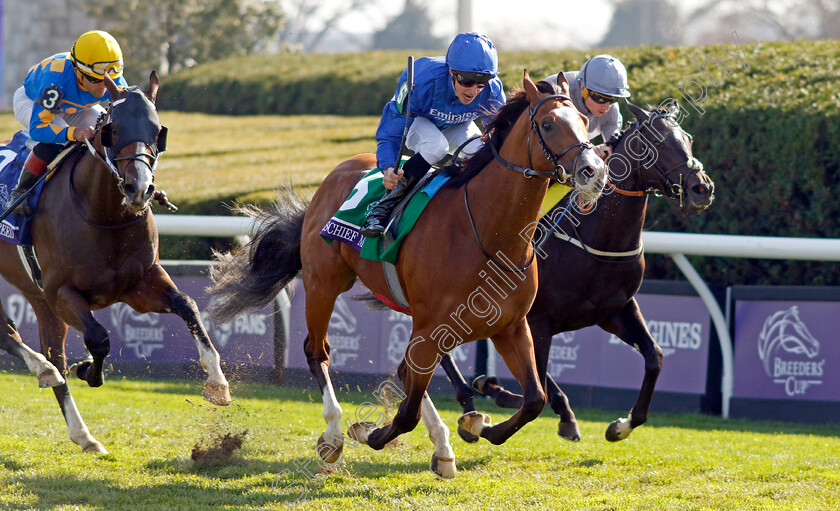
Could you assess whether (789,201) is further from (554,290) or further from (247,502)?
(247,502)

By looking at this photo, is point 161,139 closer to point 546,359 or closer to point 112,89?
point 112,89

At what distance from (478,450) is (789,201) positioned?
3.45 metres

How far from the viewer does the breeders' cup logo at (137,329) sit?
686 cm

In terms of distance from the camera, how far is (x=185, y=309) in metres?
4.66

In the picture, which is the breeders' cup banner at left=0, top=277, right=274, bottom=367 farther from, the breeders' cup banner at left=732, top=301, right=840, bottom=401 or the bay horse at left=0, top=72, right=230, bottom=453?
the breeders' cup banner at left=732, top=301, right=840, bottom=401

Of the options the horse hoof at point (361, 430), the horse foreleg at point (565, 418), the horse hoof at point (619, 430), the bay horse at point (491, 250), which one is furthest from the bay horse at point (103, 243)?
the horse hoof at point (619, 430)

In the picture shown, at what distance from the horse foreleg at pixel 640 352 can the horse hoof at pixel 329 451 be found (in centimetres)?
138

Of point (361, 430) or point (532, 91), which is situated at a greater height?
point (532, 91)

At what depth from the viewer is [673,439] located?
17.7ft

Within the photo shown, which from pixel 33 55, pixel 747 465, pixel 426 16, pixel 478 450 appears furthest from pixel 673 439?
pixel 426 16

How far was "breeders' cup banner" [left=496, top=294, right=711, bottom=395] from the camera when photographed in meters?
6.38

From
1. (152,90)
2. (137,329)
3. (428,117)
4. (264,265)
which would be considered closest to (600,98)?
(428,117)

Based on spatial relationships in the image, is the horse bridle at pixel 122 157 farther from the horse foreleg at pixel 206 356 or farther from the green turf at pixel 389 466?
the green turf at pixel 389 466

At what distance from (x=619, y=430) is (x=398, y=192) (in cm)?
170
